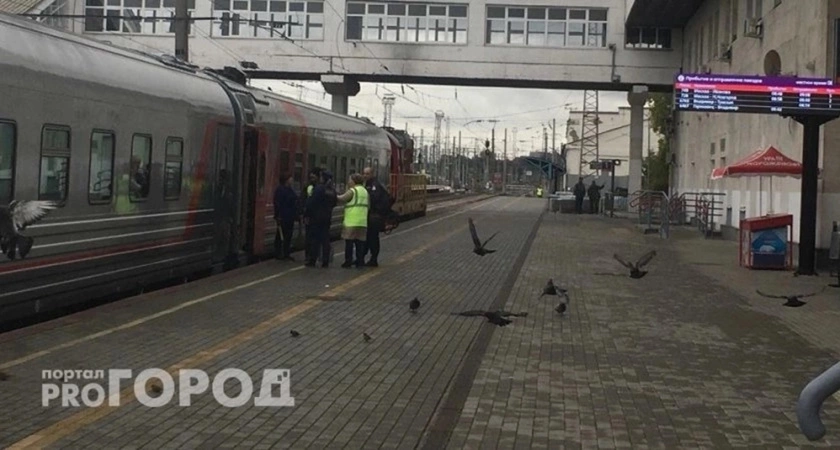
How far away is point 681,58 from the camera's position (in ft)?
150

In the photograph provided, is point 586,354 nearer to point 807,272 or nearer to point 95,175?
point 95,175

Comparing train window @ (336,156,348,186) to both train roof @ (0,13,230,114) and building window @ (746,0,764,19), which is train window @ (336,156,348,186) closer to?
train roof @ (0,13,230,114)

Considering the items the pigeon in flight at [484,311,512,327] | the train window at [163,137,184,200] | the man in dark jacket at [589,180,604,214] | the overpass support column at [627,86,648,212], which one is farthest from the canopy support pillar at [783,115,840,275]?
the man in dark jacket at [589,180,604,214]

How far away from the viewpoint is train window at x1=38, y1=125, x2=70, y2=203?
1125 cm

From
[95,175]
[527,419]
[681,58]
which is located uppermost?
[681,58]

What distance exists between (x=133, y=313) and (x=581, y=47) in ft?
115

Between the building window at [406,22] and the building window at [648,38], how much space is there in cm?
692

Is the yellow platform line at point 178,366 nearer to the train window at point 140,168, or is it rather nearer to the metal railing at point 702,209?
the train window at point 140,168

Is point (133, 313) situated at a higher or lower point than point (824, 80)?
lower

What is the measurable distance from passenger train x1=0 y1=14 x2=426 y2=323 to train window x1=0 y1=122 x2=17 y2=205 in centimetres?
1

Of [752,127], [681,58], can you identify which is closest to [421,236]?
[752,127]

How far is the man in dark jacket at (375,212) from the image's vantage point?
1933 cm

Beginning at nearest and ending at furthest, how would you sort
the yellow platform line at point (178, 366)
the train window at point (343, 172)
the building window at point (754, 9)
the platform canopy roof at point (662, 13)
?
the yellow platform line at point (178, 366) < the train window at point (343, 172) < the building window at point (754, 9) < the platform canopy roof at point (662, 13)

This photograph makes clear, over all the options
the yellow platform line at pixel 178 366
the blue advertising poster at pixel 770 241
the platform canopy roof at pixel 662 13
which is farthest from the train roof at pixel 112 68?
the platform canopy roof at pixel 662 13
